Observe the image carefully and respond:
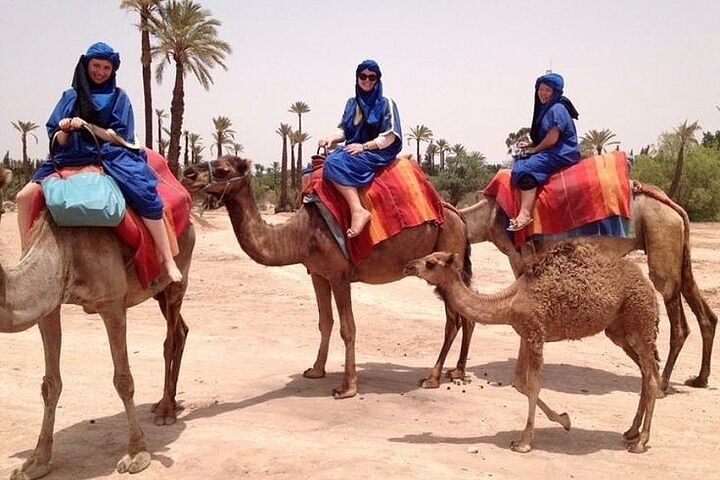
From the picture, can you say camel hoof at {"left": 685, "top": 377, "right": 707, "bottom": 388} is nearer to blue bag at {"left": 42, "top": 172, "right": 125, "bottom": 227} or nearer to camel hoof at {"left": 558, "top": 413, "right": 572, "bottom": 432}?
camel hoof at {"left": 558, "top": 413, "right": 572, "bottom": 432}

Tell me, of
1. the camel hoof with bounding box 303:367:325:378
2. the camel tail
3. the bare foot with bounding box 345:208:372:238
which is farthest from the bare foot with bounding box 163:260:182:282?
the camel tail

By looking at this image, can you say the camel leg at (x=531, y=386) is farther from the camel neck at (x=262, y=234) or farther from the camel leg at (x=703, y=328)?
the camel leg at (x=703, y=328)

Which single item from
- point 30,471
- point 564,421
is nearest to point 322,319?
point 564,421

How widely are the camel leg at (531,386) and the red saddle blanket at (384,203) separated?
225 cm

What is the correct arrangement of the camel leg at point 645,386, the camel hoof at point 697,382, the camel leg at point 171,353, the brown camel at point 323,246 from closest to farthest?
the camel leg at point 645,386
the camel leg at point 171,353
the brown camel at point 323,246
the camel hoof at point 697,382

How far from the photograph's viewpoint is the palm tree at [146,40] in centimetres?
2741

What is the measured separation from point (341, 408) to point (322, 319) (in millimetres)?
1424

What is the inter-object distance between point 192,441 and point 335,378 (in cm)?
241

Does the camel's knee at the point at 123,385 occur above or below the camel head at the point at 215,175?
below

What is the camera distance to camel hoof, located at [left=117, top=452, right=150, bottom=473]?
16.1 ft

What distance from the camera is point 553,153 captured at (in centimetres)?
748

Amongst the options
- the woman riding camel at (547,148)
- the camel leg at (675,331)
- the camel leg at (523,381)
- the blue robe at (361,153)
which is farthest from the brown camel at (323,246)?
the camel leg at (675,331)

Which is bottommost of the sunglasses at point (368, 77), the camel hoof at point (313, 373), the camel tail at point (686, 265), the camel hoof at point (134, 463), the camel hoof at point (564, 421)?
the camel hoof at point (313, 373)

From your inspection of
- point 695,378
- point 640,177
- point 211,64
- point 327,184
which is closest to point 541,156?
point 327,184
